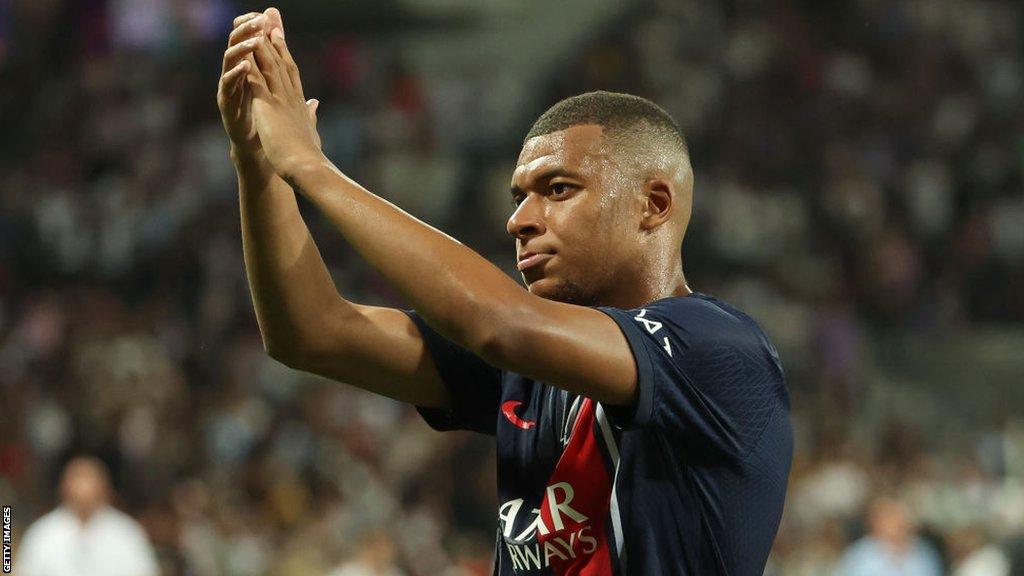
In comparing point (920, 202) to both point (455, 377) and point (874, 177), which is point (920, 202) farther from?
point (455, 377)

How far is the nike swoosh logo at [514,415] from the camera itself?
3.05 metres

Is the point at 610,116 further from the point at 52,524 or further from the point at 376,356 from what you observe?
the point at 52,524

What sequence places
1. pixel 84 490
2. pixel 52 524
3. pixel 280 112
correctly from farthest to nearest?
pixel 52 524, pixel 84 490, pixel 280 112

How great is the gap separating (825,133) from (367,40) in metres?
4.65

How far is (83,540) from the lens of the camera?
9.23 m

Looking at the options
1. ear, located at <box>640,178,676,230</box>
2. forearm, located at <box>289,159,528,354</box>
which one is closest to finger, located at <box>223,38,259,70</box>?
forearm, located at <box>289,159,528,354</box>

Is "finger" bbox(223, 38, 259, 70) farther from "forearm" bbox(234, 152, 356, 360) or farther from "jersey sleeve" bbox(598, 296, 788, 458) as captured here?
"jersey sleeve" bbox(598, 296, 788, 458)

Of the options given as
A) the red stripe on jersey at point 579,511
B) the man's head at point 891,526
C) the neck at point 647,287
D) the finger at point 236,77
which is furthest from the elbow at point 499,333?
the man's head at point 891,526

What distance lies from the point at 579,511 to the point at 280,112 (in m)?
0.95

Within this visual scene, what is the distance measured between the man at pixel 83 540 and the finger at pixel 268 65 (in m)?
6.87

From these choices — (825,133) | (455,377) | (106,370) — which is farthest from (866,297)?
(455,377)

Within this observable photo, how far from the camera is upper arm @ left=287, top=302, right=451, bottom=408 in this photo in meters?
3.12

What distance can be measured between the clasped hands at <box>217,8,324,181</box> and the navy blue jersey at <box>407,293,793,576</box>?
0.66 meters

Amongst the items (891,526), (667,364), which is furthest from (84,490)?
(667,364)
